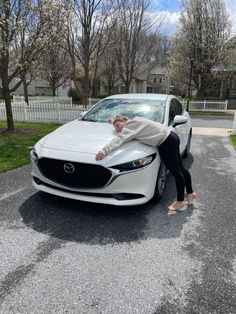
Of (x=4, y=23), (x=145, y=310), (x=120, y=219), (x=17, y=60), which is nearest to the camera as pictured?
(x=145, y=310)

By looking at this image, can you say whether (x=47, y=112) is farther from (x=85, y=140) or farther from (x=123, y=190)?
(x=123, y=190)

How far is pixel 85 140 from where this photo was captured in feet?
12.2

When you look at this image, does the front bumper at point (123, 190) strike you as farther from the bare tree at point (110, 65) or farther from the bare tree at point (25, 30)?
the bare tree at point (110, 65)

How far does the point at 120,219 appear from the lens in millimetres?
3580

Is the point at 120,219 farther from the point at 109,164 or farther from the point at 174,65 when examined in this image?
the point at 174,65

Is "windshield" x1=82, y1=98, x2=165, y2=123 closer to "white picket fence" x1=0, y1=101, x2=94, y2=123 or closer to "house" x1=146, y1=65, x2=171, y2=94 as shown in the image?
"white picket fence" x1=0, y1=101, x2=94, y2=123

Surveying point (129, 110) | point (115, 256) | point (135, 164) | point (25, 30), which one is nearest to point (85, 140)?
point (135, 164)

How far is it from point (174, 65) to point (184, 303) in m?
23.7

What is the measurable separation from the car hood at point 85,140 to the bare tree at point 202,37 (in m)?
19.0

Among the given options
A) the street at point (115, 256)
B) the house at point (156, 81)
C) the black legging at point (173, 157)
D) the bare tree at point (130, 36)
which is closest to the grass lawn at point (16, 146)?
the street at point (115, 256)

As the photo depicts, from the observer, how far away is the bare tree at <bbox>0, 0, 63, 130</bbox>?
8461 mm

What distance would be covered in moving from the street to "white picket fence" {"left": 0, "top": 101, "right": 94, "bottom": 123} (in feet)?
29.0

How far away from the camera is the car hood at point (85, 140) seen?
348 cm

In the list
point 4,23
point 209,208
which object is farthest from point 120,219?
point 4,23
